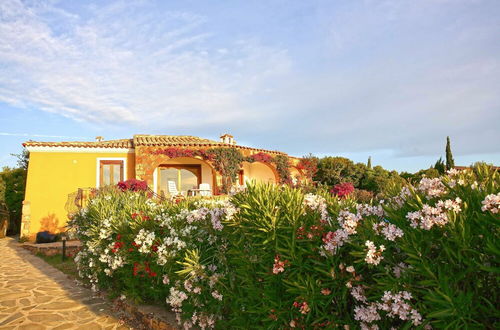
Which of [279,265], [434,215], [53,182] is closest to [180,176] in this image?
[53,182]

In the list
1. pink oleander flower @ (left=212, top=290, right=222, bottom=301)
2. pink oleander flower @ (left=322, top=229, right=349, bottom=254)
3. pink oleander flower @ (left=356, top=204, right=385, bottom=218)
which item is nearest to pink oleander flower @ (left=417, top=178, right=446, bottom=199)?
pink oleander flower @ (left=356, top=204, right=385, bottom=218)

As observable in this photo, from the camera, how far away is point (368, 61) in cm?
815

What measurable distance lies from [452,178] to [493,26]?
4.48m

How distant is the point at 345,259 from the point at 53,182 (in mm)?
16590

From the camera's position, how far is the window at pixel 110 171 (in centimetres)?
1568

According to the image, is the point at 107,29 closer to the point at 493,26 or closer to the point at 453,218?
the point at 493,26

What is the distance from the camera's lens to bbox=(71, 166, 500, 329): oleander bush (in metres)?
1.54

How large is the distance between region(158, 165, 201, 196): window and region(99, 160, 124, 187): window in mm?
2773

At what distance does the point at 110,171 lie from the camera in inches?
624

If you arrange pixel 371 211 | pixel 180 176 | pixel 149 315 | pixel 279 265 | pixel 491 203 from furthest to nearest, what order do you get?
pixel 180 176, pixel 149 315, pixel 371 211, pixel 279 265, pixel 491 203

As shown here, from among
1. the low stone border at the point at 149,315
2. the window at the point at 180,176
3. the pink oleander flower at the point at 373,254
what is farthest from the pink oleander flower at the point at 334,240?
the window at the point at 180,176

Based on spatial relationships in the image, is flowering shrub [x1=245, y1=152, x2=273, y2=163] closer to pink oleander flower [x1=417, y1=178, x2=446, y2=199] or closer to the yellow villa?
the yellow villa

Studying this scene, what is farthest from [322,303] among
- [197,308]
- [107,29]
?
[107,29]

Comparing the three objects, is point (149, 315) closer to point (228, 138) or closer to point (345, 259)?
point (345, 259)
